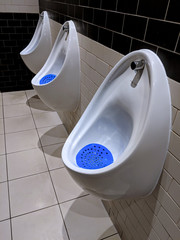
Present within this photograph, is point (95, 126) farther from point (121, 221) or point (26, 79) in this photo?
point (26, 79)

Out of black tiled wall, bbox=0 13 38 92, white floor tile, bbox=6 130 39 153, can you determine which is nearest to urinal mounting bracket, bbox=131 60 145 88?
white floor tile, bbox=6 130 39 153

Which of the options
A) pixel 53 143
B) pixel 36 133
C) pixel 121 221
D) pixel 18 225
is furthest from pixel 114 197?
pixel 36 133

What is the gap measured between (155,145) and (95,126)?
0.38 metres

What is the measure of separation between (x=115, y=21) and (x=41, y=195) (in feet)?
4.39

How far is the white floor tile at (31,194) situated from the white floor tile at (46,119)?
811 millimetres

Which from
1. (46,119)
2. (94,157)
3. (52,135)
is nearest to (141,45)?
(94,157)

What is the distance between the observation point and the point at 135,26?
864 millimetres

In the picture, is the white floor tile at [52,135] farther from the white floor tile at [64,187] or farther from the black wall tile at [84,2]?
the black wall tile at [84,2]

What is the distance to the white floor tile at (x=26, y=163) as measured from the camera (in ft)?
5.67

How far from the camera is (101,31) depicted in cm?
116

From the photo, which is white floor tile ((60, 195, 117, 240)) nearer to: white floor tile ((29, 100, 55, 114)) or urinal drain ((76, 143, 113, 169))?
urinal drain ((76, 143, 113, 169))

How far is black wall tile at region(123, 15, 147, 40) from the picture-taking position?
0.82 meters

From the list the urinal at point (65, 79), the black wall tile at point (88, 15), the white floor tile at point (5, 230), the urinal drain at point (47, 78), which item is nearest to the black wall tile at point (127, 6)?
the black wall tile at point (88, 15)

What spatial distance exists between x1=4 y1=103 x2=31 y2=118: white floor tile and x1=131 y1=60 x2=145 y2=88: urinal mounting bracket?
6.66ft
